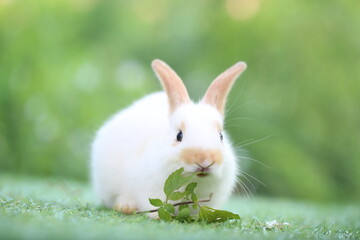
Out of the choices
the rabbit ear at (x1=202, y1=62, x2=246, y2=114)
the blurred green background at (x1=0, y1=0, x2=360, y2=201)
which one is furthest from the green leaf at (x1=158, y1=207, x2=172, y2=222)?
the blurred green background at (x1=0, y1=0, x2=360, y2=201)

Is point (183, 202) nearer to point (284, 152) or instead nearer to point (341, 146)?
point (284, 152)

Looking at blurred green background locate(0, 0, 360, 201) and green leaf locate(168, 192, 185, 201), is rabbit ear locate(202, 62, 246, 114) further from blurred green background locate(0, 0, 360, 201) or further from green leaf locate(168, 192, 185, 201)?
blurred green background locate(0, 0, 360, 201)

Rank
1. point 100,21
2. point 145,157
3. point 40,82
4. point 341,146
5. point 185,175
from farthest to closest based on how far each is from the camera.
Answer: point 100,21, point 341,146, point 40,82, point 145,157, point 185,175

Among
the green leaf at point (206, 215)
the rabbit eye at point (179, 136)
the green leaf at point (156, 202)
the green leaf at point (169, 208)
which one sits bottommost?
the green leaf at point (206, 215)

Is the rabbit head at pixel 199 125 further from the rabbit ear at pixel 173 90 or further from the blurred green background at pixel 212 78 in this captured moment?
the blurred green background at pixel 212 78

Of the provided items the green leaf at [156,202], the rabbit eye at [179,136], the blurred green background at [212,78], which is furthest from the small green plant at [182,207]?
the blurred green background at [212,78]

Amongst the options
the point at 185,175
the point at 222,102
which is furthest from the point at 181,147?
the point at 222,102

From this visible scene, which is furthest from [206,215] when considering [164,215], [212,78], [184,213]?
[212,78]

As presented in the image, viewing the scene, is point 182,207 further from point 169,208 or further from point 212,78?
point 212,78
